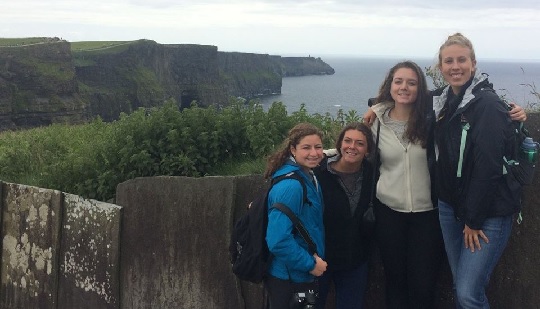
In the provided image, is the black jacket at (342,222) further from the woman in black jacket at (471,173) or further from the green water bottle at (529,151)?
the green water bottle at (529,151)

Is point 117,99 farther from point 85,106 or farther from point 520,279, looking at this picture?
point 520,279

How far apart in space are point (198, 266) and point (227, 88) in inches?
4468

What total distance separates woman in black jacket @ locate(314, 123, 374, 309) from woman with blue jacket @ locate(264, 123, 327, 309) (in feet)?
0.61

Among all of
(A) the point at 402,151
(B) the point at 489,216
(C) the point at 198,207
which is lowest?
(C) the point at 198,207

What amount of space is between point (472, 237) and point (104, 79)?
8626 centimetres

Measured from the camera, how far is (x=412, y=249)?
14.0 ft

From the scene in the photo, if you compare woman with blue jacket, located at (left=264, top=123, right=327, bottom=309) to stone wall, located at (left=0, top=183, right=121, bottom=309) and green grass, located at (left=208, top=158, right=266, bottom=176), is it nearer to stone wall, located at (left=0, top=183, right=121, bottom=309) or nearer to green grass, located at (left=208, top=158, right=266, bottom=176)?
green grass, located at (left=208, top=158, right=266, bottom=176)

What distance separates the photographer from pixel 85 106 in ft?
228

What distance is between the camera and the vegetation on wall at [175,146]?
18.4 feet

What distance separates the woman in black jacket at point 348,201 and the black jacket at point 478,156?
621mm

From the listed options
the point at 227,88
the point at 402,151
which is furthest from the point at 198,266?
the point at 227,88

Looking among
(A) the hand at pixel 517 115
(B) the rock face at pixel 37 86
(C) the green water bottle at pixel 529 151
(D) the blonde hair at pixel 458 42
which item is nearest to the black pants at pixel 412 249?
(C) the green water bottle at pixel 529 151

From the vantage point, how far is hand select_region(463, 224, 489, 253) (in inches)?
148

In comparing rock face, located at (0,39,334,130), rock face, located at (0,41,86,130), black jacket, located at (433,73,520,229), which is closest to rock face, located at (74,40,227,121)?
rock face, located at (0,39,334,130)
